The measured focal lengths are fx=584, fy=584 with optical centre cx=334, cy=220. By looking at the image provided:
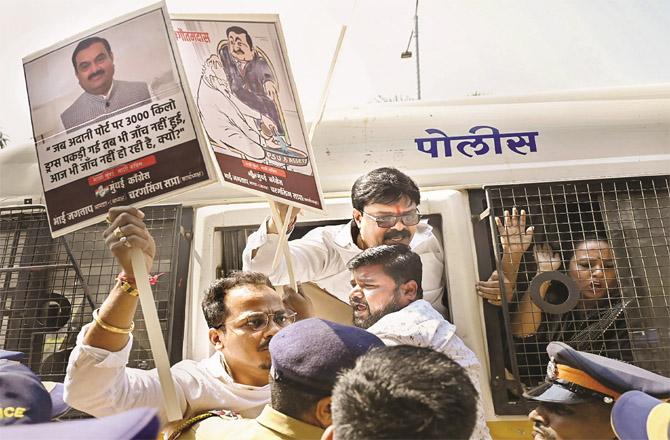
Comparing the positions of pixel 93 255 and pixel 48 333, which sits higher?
pixel 93 255

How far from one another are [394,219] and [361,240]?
172mm

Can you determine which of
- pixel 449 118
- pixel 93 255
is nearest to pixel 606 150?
pixel 449 118

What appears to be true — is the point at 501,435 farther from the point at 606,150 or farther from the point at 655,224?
the point at 606,150

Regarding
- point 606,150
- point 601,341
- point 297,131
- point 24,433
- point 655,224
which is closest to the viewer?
point 24,433

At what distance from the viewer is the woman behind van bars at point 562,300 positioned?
241 cm

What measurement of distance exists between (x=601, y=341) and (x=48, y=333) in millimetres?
2365

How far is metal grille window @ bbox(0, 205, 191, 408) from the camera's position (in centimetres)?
254

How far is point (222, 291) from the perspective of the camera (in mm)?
2426

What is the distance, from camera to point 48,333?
2.56 meters

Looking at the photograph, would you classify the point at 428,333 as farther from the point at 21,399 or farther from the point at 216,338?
the point at 21,399

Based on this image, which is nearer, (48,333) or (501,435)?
(501,435)

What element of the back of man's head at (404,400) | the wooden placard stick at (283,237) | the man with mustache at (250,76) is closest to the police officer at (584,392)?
the back of man's head at (404,400)

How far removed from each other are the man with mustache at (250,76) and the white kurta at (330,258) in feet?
1.65

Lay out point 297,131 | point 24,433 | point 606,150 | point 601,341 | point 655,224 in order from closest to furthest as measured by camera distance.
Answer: point 24,433 → point 297,131 → point 601,341 → point 655,224 → point 606,150
